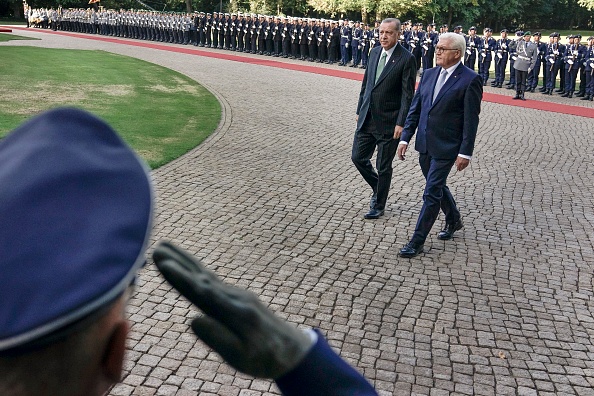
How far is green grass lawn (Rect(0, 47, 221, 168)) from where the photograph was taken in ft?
39.1

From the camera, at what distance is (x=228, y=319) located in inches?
43.7

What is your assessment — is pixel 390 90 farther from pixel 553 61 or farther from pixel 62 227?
pixel 553 61

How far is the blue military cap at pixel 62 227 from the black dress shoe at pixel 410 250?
5935 millimetres

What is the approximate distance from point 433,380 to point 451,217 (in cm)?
315

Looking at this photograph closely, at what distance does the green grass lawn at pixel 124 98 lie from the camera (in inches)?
469

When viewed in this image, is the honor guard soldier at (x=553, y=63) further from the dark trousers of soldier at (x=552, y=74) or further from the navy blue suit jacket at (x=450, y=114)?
the navy blue suit jacket at (x=450, y=114)

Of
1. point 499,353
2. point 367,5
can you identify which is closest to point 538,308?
point 499,353

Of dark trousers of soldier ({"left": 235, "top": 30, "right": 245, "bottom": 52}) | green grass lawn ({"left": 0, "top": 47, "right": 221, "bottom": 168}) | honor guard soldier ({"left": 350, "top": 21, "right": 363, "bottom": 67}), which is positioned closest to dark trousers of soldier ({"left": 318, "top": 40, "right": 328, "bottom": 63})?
honor guard soldier ({"left": 350, "top": 21, "right": 363, "bottom": 67})

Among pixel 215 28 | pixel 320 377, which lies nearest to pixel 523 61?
pixel 215 28

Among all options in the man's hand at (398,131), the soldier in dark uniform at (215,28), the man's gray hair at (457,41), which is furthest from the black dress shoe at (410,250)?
the soldier in dark uniform at (215,28)

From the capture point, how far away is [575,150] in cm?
1253

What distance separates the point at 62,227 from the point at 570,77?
2246cm

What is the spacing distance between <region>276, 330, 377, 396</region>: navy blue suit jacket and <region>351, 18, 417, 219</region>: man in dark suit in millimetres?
6628

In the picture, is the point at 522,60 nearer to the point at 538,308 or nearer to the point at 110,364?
the point at 538,308
